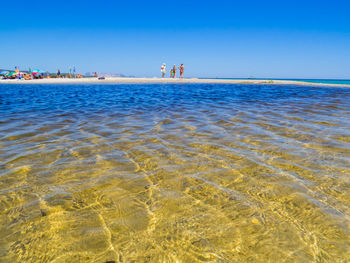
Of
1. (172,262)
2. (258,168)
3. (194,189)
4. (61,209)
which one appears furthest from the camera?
(258,168)

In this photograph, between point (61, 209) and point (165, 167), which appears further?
point (165, 167)

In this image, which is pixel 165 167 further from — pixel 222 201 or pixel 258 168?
pixel 258 168

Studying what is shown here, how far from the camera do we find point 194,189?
231 cm

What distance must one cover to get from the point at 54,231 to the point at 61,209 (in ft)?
0.97

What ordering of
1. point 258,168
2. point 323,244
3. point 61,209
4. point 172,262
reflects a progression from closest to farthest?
1. point 172,262
2. point 323,244
3. point 61,209
4. point 258,168

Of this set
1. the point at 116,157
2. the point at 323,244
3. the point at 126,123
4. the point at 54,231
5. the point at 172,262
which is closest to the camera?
the point at 172,262

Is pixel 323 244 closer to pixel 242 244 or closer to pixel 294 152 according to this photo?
pixel 242 244

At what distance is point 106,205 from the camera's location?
2.05 m

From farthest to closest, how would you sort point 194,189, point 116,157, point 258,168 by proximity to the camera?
point 116,157
point 258,168
point 194,189

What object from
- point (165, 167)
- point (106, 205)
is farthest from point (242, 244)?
point (165, 167)

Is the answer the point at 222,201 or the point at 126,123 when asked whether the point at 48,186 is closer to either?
the point at 222,201

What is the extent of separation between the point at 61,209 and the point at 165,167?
1305 mm

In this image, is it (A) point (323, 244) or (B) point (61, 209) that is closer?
(A) point (323, 244)

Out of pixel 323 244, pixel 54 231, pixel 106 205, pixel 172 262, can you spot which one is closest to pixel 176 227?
pixel 172 262
